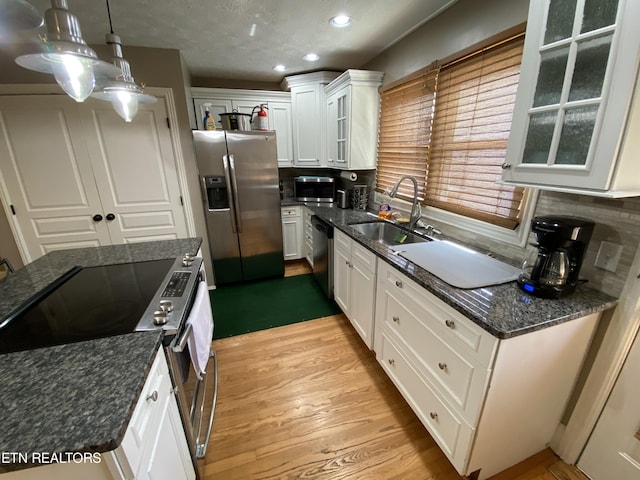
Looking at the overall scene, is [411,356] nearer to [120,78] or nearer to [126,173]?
[120,78]

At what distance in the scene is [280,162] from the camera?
3.63 m

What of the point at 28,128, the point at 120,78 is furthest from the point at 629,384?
the point at 28,128

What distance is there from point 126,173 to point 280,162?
1738mm

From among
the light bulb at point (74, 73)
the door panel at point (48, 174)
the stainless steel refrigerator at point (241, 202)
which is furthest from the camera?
the stainless steel refrigerator at point (241, 202)

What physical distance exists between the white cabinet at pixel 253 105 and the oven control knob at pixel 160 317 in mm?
2749

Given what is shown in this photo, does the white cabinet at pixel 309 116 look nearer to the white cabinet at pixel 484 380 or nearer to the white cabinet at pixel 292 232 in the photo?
the white cabinet at pixel 292 232

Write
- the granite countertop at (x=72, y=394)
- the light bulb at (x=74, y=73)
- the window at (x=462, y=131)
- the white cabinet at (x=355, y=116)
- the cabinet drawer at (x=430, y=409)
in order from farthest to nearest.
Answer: the white cabinet at (x=355, y=116)
the window at (x=462, y=131)
the cabinet drawer at (x=430, y=409)
the light bulb at (x=74, y=73)
the granite countertop at (x=72, y=394)

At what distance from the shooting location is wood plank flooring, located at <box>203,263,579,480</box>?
1345 mm

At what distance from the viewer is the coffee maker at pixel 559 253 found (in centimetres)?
108

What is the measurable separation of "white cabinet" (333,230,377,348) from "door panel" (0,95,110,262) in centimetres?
242

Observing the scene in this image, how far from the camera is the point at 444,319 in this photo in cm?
122

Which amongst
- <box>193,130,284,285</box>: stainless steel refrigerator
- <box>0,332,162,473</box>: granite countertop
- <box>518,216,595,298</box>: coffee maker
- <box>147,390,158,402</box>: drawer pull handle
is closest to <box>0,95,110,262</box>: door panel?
<box>193,130,284,285</box>: stainless steel refrigerator

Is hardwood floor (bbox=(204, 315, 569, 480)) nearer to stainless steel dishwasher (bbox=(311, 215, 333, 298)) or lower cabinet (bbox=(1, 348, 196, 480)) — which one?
lower cabinet (bbox=(1, 348, 196, 480))

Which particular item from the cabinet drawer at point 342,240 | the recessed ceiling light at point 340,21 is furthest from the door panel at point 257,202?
the recessed ceiling light at point 340,21
